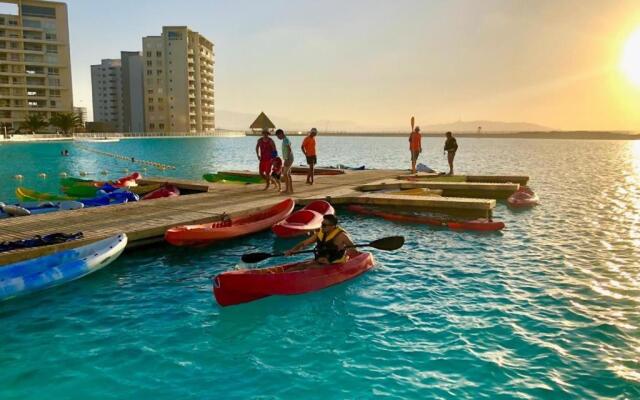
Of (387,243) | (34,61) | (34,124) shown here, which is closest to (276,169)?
(387,243)

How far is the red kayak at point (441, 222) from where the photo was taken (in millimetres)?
15961

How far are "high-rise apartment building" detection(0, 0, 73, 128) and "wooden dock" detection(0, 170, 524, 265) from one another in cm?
9696

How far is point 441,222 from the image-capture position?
1648cm

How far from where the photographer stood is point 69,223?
13.3 metres

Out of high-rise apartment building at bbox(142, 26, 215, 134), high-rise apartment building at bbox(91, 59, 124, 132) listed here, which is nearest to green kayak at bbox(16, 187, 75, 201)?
high-rise apartment building at bbox(142, 26, 215, 134)

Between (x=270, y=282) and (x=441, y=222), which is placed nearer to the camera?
(x=270, y=282)

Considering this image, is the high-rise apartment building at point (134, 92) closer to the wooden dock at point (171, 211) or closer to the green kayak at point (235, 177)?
the green kayak at point (235, 177)

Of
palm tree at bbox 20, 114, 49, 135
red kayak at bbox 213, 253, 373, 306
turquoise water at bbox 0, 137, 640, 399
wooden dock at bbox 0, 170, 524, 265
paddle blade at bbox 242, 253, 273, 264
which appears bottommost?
turquoise water at bbox 0, 137, 640, 399

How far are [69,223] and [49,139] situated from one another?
284ft

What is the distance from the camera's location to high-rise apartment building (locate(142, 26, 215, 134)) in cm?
13400

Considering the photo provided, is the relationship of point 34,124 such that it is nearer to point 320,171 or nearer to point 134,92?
point 134,92

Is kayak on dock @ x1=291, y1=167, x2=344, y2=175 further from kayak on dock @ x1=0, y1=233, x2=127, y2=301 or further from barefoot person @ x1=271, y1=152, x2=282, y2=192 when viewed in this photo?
kayak on dock @ x1=0, y1=233, x2=127, y2=301

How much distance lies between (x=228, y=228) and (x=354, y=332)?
6.28 m

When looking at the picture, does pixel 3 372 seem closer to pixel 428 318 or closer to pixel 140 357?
pixel 140 357
